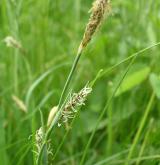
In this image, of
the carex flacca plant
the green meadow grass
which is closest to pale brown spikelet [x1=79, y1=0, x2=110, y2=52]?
the carex flacca plant

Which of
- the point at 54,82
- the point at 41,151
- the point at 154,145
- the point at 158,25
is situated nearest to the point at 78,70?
the point at 54,82

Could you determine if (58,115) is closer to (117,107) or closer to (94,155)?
(94,155)

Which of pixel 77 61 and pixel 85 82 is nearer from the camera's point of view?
pixel 77 61

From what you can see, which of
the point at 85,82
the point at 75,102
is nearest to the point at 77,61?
the point at 75,102

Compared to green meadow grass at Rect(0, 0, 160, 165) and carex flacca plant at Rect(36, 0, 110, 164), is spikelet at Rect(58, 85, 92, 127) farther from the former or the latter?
green meadow grass at Rect(0, 0, 160, 165)

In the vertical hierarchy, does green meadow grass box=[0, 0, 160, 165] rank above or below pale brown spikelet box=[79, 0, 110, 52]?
above

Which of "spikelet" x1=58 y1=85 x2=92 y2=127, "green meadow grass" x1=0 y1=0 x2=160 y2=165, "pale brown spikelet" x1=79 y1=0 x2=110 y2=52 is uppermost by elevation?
"green meadow grass" x1=0 y1=0 x2=160 y2=165

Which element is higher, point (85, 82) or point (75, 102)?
point (85, 82)

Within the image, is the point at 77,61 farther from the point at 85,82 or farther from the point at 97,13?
the point at 85,82

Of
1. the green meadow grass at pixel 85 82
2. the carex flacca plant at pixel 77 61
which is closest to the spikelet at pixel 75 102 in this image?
the carex flacca plant at pixel 77 61
